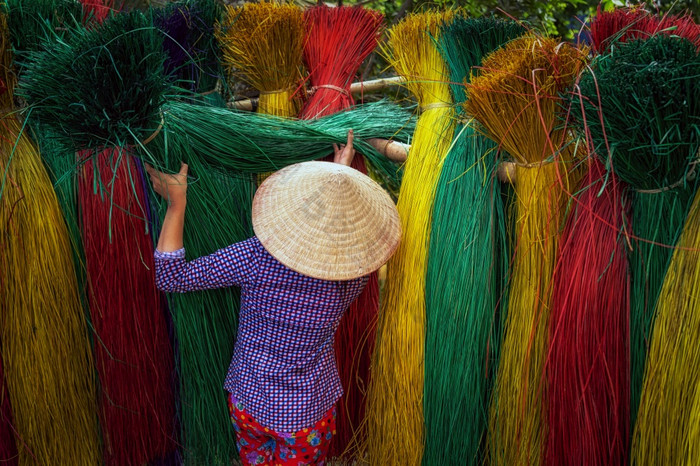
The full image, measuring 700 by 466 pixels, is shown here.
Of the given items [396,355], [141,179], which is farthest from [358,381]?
[141,179]

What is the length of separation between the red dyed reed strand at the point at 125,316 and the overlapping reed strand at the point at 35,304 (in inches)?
2.8

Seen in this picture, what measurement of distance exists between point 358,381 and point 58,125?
46.9 inches

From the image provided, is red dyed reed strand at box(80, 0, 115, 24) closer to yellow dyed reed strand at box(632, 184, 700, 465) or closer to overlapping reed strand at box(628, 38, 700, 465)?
overlapping reed strand at box(628, 38, 700, 465)

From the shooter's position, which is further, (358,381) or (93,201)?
(358,381)

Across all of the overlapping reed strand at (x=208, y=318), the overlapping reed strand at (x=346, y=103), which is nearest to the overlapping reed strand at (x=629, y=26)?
the overlapping reed strand at (x=346, y=103)

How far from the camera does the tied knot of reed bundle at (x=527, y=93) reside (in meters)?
1.62

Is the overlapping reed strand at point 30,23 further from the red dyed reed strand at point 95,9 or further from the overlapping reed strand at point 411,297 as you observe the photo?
the overlapping reed strand at point 411,297

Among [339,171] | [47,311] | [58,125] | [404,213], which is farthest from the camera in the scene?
[404,213]

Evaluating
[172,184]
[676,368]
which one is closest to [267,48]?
[172,184]

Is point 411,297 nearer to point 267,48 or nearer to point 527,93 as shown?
point 527,93

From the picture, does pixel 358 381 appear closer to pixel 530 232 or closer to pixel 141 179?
pixel 530 232

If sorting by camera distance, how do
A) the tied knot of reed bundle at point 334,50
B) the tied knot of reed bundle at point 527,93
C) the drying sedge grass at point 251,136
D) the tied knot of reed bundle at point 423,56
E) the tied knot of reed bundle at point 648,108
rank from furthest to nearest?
1. the tied knot of reed bundle at point 334,50
2. the tied knot of reed bundle at point 423,56
3. the drying sedge grass at point 251,136
4. the tied knot of reed bundle at point 527,93
5. the tied knot of reed bundle at point 648,108

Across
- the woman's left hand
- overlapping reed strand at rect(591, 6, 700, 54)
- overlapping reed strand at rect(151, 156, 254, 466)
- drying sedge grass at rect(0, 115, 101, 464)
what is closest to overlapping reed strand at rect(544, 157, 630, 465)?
overlapping reed strand at rect(591, 6, 700, 54)

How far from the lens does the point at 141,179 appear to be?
194 cm
